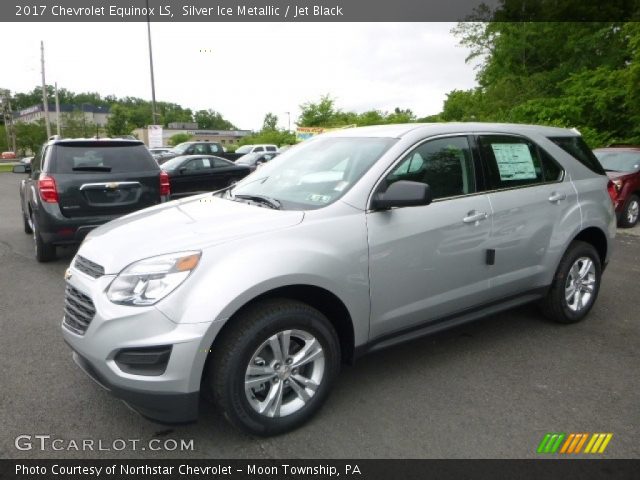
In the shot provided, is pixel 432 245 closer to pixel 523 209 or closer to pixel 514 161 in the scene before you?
pixel 523 209

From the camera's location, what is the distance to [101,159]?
6.39m

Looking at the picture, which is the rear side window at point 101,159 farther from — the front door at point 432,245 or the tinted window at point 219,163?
the tinted window at point 219,163

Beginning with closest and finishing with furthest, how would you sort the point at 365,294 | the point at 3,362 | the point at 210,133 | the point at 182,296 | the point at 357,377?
the point at 182,296 < the point at 365,294 < the point at 357,377 < the point at 3,362 < the point at 210,133

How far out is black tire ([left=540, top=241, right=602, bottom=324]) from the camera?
413 centimetres

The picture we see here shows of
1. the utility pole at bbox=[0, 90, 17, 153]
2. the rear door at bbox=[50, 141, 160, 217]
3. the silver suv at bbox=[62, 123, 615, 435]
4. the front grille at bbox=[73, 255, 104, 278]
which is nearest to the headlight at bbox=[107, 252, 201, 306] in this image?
the silver suv at bbox=[62, 123, 615, 435]

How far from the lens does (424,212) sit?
3.18 meters

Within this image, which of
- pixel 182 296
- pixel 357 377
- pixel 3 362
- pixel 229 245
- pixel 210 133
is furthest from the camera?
pixel 210 133

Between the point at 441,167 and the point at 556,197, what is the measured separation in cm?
122

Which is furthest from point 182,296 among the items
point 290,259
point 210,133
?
point 210,133

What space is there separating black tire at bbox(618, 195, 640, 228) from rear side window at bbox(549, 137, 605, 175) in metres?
5.99

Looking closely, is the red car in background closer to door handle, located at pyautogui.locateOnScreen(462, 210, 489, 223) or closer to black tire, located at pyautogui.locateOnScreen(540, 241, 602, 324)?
black tire, located at pyautogui.locateOnScreen(540, 241, 602, 324)

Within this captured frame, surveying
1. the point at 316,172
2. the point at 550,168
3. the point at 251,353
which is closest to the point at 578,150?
the point at 550,168
